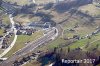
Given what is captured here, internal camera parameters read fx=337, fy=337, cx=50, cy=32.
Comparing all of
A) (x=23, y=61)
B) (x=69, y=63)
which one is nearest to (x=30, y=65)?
(x=23, y=61)

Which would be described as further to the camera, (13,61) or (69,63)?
(13,61)

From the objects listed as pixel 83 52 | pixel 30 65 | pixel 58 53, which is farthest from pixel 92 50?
pixel 30 65

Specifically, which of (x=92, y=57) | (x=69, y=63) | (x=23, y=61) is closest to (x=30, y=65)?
(x=23, y=61)

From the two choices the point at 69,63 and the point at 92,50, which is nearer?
the point at 69,63

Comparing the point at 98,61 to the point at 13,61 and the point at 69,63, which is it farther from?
the point at 13,61

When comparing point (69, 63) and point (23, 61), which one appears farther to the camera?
point (23, 61)

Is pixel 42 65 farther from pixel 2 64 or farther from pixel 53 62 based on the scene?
pixel 2 64

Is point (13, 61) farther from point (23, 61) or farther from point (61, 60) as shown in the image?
point (61, 60)
